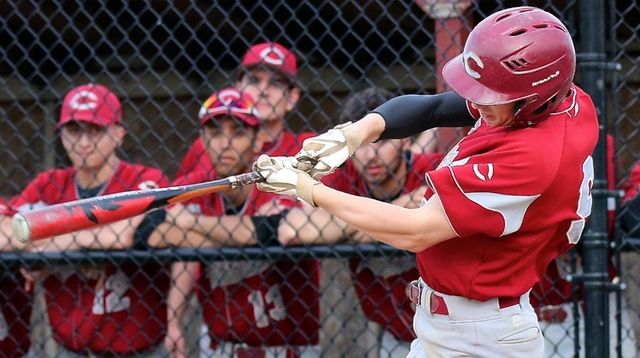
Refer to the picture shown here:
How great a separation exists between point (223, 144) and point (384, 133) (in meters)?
1.14

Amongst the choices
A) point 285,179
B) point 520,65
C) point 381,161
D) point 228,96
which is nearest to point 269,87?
point 228,96

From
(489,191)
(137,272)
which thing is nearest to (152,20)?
(137,272)

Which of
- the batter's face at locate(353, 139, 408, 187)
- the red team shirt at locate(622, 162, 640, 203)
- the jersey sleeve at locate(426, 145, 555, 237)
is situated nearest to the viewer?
the jersey sleeve at locate(426, 145, 555, 237)

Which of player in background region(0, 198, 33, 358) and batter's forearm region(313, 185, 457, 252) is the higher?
batter's forearm region(313, 185, 457, 252)

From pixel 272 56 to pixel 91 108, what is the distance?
663mm

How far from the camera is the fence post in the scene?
3.57 metres

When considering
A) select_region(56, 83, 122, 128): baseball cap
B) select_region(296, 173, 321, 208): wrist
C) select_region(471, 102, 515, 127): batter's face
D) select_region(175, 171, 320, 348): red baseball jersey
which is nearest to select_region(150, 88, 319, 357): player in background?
select_region(175, 171, 320, 348): red baseball jersey

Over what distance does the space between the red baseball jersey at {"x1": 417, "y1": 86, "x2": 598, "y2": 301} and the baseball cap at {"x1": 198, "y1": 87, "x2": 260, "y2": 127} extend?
1.26m

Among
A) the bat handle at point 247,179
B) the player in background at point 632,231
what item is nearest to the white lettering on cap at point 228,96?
the bat handle at point 247,179

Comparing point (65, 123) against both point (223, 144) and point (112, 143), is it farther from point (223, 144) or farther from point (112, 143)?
point (223, 144)

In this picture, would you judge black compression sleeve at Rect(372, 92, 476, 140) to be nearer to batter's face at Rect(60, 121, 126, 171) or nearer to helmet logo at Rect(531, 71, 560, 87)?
helmet logo at Rect(531, 71, 560, 87)

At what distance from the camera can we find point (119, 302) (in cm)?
403

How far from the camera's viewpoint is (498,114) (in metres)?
2.68

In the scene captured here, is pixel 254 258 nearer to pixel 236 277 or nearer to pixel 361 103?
pixel 236 277
